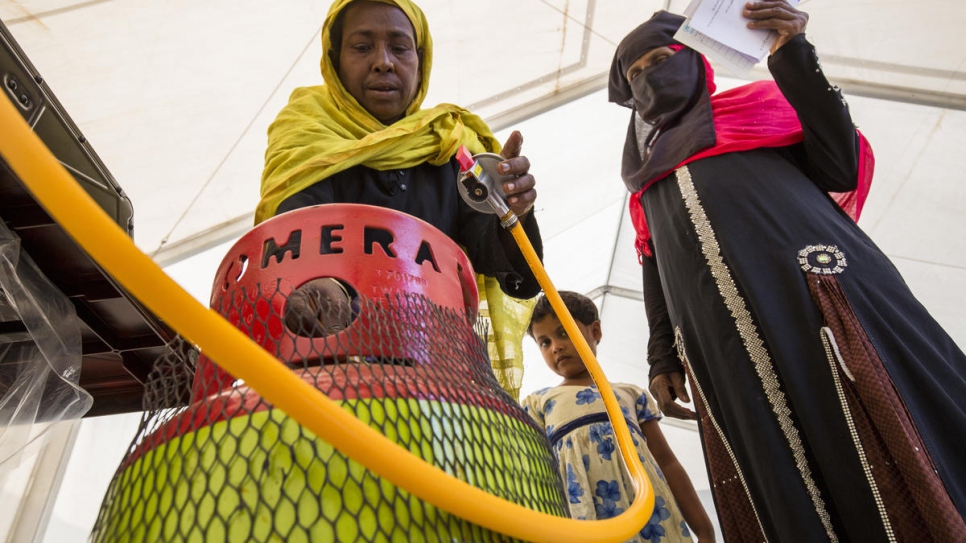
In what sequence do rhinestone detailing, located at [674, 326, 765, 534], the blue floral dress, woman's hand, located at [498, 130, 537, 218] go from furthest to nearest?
the blue floral dress
rhinestone detailing, located at [674, 326, 765, 534]
woman's hand, located at [498, 130, 537, 218]

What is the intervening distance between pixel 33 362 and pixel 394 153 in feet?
1.87

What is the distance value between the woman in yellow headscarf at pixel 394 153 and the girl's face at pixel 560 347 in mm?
785

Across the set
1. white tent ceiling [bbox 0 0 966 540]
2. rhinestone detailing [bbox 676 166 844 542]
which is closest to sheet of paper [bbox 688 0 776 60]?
rhinestone detailing [bbox 676 166 844 542]

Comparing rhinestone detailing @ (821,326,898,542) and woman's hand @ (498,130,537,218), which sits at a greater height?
woman's hand @ (498,130,537,218)

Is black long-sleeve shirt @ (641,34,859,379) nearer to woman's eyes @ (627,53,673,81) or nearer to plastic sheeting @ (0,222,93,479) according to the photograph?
woman's eyes @ (627,53,673,81)

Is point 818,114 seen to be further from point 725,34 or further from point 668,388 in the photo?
point 668,388

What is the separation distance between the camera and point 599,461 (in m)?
1.67

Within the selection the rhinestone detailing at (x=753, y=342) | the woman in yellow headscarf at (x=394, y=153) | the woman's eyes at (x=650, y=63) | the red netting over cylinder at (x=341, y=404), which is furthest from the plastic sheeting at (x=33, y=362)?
the woman's eyes at (x=650, y=63)

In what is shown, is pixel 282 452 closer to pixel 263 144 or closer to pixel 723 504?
pixel 723 504

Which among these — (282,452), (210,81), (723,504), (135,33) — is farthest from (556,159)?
(282,452)

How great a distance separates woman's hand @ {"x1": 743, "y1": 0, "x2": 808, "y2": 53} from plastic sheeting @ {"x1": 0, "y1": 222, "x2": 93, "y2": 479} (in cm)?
125

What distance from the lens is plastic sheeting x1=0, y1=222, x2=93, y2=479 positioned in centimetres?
81

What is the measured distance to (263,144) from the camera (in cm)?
275

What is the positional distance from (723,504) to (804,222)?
21.9 inches
